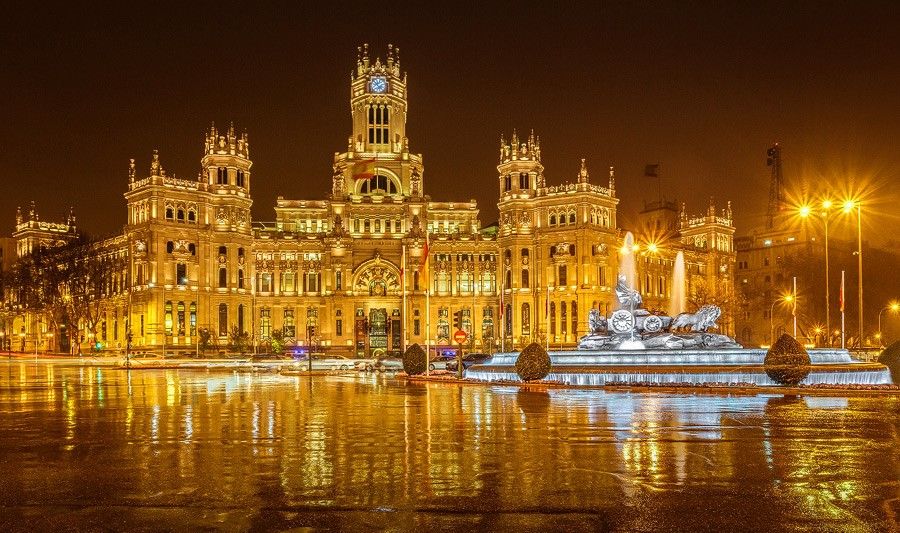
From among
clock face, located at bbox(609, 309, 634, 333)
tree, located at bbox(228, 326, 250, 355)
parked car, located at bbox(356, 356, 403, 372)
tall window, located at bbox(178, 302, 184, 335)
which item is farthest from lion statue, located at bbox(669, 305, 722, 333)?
tall window, located at bbox(178, 302, 184, 335)

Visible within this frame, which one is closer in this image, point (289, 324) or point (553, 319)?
point (553, 319)

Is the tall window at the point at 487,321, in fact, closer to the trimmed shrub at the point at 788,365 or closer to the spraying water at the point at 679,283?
the spraying water at the point at 679,283

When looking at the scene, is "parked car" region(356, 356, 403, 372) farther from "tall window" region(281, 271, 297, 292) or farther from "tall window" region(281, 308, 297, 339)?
"tall window" region(281, 271, 297, 292)

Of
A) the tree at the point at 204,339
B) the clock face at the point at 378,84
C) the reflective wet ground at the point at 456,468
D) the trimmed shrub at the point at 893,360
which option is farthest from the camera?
the clock face at the point at 378,84

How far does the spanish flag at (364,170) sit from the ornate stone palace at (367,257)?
21cm

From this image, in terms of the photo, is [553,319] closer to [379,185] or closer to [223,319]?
[379,185]

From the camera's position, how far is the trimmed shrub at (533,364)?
4309cm

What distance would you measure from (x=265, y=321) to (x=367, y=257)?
1846cm

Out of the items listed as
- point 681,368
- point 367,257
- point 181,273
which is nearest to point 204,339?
point 181,273

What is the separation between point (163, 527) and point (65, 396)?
28353 mm

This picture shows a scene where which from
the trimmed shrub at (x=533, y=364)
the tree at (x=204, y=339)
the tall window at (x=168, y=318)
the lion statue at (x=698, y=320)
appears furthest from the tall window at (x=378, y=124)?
the trimmed shrub at (x=533, y=364)

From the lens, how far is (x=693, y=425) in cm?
2220

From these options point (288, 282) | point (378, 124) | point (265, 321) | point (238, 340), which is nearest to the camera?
point (238, 340)

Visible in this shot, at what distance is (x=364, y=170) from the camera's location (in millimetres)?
133500
